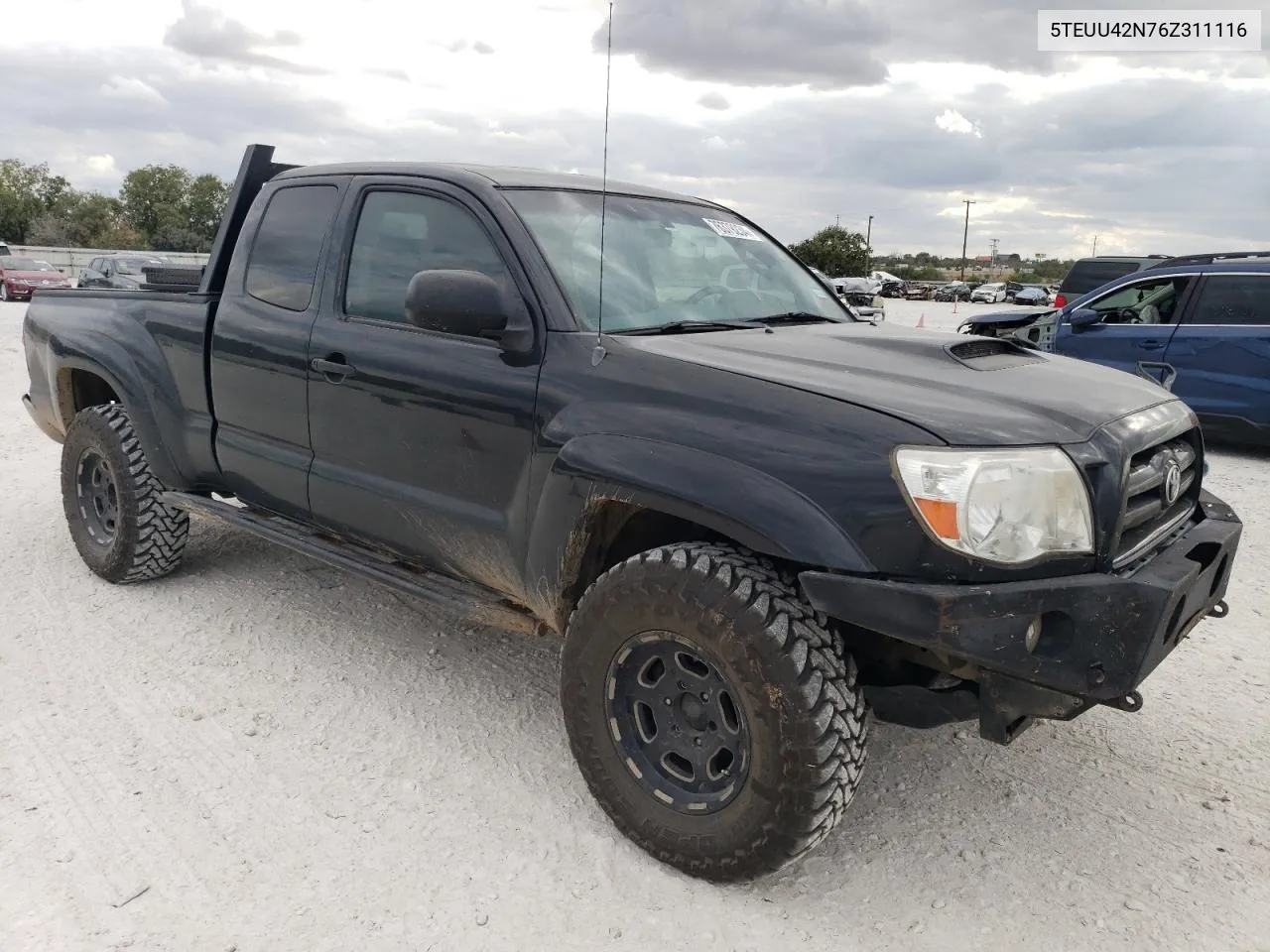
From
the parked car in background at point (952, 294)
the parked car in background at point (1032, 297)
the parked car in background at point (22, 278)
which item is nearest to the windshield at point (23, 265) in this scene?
the parked car in background at point (22, 278)

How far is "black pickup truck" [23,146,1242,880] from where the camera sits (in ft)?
7.18

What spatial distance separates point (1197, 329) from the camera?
8250 millimetres

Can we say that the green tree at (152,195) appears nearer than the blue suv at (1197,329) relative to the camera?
No

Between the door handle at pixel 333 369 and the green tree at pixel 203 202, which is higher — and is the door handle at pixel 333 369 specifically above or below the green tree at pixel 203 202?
below

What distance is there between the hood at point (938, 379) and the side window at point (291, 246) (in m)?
1.54

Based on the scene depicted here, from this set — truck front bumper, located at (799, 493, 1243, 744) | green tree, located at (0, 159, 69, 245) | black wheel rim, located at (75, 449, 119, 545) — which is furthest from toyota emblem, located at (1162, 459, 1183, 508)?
green tree, located at (0, 159, 69, 245)

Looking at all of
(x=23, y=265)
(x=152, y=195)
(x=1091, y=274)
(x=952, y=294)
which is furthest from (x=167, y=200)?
(x=1091, y=274)

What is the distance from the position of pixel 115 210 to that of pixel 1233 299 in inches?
3009

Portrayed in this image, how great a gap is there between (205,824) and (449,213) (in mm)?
2041

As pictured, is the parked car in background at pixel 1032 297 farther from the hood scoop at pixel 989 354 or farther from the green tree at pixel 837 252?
the hood scoop at pixel 989 354

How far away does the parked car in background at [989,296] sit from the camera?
162ft

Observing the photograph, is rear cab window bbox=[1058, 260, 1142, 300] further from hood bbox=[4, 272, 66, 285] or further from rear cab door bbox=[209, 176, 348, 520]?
hood bbox=[4, 272, 66, 285]

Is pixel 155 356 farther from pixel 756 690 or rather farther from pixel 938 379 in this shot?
pixel 938 379

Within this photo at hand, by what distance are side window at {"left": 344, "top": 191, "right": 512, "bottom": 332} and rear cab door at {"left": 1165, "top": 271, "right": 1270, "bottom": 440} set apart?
6903 mm
